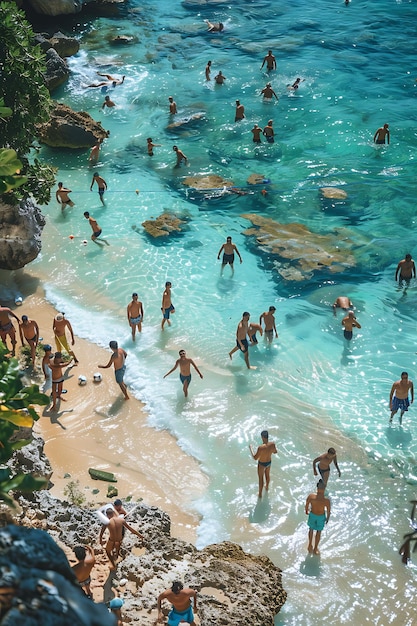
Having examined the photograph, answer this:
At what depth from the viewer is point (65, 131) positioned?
24.5 meters

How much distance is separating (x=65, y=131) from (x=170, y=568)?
18.2 m

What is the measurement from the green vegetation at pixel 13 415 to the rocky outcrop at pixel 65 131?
66.3 feet

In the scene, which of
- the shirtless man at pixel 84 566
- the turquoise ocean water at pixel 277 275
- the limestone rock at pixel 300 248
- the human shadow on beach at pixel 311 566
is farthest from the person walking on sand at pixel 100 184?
the shirtless man at pixel 84 566

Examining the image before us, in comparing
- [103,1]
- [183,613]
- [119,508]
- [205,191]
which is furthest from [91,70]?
[183,613]

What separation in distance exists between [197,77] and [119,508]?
79.2 feet

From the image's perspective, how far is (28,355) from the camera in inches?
606

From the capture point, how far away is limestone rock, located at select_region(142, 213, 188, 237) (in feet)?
67.1

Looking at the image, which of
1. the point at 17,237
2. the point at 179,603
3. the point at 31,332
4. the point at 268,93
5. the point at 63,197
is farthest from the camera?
the point at 268,93

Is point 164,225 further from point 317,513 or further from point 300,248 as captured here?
point 317,513

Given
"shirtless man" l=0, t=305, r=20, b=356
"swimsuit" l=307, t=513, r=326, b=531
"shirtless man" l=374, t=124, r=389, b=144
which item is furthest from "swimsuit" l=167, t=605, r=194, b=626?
"shirtless man" l=374, t=124, r=389, b=144

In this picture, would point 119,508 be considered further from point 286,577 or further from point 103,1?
point 103,1

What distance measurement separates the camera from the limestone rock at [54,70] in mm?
28609

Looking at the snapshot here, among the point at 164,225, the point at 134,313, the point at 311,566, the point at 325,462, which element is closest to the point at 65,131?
the point at 164,225

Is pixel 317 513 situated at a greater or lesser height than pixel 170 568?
lesser
